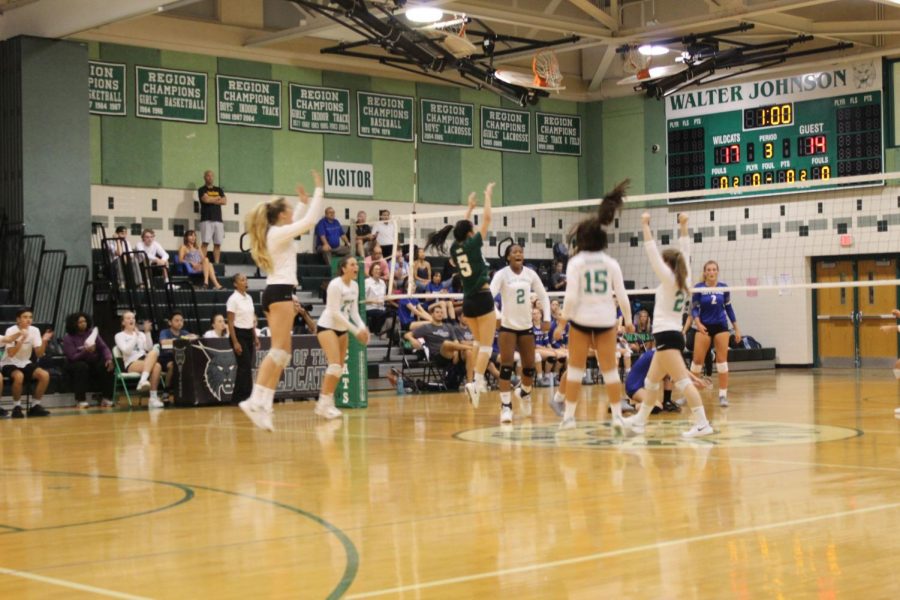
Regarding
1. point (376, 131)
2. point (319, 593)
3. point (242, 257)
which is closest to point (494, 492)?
point (319, 593)

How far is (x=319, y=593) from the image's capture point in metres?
4.95

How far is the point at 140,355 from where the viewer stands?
17.7m

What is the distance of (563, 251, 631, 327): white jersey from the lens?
35.6 feet

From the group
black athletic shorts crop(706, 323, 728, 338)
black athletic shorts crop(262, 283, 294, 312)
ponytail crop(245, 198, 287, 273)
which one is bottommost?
black athletic shorts crop(706, 323, 728, 338)

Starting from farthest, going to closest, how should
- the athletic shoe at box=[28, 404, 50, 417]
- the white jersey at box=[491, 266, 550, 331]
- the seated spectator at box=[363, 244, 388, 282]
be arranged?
the seated spectator at box=[363, 244, 388, 282]
the athletic shoe at box=[28, 404, 50, 417]
the white jersey at box=[491, 266, 550, 331]

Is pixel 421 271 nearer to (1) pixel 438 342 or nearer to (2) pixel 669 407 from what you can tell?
(1) pixel 438 342

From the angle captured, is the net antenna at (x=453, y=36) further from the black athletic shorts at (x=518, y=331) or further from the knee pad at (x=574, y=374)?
the knee pad at (x=574, y=374)

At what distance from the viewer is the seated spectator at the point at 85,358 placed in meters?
17.5

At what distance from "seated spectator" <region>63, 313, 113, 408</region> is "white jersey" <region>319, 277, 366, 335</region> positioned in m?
5.39

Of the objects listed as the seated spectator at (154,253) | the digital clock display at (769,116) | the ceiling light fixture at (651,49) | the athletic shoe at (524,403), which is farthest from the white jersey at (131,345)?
the digital clock display at (769,116)

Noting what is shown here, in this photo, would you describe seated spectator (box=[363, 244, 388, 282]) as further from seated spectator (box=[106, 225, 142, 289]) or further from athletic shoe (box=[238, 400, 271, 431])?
athletic shoe (box=[238, 400, 271, 431])

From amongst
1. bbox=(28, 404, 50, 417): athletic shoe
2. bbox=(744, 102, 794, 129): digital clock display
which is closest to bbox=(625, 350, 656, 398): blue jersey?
bbox=(28, 404, 50, 417): athletic shoe

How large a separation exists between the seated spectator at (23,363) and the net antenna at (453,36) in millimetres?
9524

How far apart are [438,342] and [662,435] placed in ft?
30.6
